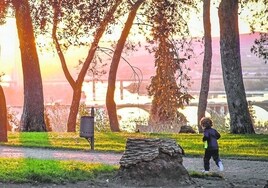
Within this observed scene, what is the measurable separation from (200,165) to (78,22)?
18184 millimetres

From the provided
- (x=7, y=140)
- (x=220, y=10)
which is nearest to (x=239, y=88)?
(x=220, y=10)

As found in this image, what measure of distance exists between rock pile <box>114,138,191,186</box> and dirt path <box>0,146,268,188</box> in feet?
1.53

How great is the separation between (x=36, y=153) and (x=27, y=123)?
13257 millimetres

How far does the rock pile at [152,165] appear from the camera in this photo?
13.8m

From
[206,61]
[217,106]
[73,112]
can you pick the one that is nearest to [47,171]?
[206,61]

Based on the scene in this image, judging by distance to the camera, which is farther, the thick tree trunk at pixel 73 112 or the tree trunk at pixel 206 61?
the thick tree trunk at pixel 73 112

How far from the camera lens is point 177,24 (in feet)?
126

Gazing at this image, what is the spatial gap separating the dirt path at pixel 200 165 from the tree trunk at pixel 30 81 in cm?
1076

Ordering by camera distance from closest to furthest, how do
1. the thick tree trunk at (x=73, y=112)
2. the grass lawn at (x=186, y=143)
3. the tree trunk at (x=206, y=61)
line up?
the grass lawn at (x=186, y=143)
the tree trunk at (x=206, y=61)
the thick tree trunk at (x=73, y=112)

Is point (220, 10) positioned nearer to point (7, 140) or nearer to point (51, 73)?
point (7, 140)

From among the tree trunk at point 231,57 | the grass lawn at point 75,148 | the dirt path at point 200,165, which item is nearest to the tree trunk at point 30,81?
the grass lawn at point 75,148

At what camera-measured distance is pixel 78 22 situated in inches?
1350

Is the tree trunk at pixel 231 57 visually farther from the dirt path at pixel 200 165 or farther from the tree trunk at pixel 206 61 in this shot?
the dirt path at pixel 200 165

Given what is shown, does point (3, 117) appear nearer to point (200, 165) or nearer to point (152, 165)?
point (200, 165)
